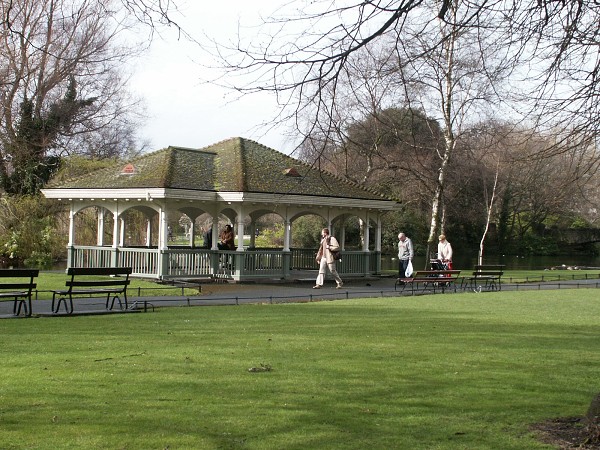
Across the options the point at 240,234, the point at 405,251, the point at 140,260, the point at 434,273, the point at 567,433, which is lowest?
the point at 567,433

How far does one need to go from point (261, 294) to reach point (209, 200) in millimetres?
6089

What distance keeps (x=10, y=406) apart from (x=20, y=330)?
20.4ft

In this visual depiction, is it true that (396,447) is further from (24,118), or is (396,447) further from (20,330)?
(24,118)

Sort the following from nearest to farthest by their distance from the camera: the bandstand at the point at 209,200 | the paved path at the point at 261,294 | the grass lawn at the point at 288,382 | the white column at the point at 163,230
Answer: the grass lawn at the point at 288,382 → the paved path at the point at 261,294 → the white column at the point at 163,230 → the bandstand at the point at 209,200

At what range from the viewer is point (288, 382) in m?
8.58

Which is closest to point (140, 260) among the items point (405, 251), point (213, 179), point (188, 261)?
point (188, 261)

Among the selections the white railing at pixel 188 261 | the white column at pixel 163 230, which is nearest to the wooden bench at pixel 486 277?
the white railing at pixel 188 261

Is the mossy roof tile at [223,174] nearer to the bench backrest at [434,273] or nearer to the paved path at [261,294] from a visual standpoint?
the paved path at [261,294]

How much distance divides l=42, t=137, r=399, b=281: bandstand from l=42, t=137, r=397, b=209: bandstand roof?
0.04 metres

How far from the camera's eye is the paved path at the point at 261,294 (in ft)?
58.8

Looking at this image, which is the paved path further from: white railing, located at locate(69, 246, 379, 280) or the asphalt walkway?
white railing, located at locate(69, 246, 379, 280)

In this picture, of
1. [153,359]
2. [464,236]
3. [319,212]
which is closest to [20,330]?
[153,359]

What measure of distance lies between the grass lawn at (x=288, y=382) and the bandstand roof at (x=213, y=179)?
13.2m

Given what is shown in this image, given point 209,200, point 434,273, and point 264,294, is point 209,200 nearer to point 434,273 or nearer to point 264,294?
point 264,294
